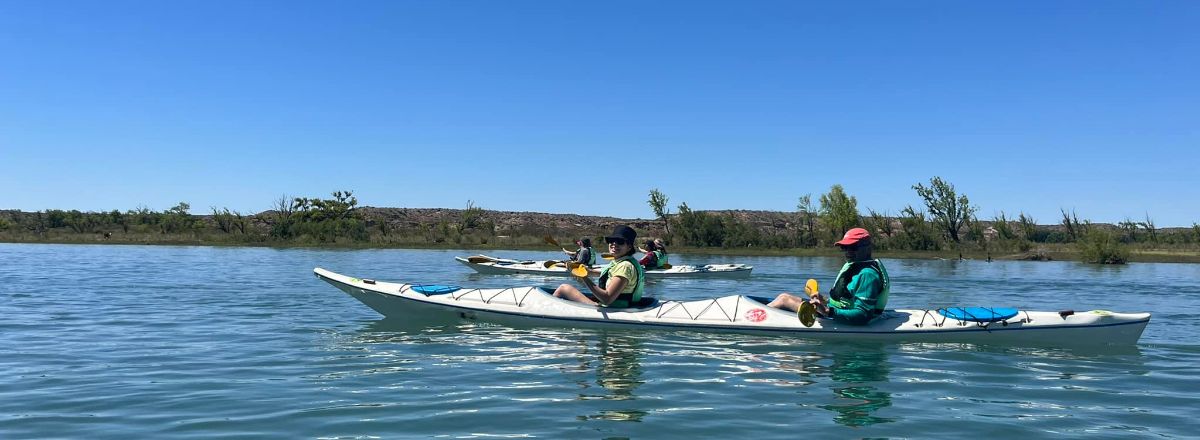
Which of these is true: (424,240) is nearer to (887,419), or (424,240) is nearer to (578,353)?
(578,353)

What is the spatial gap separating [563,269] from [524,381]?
1512 cm

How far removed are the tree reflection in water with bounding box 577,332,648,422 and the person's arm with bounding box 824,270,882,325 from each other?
2261 mm

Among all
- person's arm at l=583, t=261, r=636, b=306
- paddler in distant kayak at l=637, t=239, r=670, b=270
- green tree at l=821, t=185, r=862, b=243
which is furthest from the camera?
green tree at l=821, t=185, r=862, b=243

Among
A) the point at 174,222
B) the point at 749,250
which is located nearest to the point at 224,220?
the point at 174,222

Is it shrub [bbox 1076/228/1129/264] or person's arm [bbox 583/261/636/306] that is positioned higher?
shrub [bbox 1076/228/1129/264]

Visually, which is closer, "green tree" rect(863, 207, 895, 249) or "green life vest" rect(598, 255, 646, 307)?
"green life vest" rect(598, 255, 646, 307)

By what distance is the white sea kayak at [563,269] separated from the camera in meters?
21.4

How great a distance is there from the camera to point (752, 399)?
6477mm

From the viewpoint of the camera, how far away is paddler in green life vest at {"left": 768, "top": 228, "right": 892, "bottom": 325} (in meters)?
8.91

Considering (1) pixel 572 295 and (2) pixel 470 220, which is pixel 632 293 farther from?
(2) pixel 470 220

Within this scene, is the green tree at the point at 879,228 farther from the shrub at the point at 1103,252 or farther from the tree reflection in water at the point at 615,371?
the tree reflection in water at the point at 615,371

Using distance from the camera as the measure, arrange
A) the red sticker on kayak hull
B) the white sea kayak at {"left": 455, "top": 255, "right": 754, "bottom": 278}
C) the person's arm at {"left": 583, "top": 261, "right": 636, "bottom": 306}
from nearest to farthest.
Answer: the red sticker on kayak hull, the person's arm at {"left": 583, "top": 261, "right": 636, "bottom": 306}, the white sea kayak at {"left": 455, "top": 255, "right": 754, "bottom": 278}

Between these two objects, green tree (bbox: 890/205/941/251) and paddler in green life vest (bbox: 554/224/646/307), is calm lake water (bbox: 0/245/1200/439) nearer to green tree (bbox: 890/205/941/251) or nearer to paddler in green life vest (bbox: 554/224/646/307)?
paddler in green life vest (bbox: 554/224/646/307)

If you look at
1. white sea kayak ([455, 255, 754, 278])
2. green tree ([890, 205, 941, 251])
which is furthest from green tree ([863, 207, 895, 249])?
white sea kayak ([455, 255, 754, 278])
